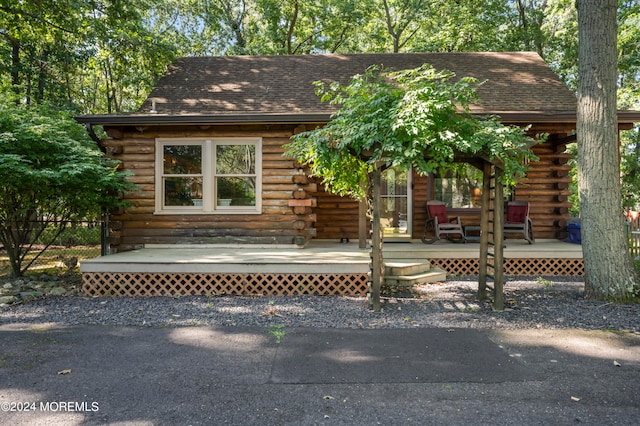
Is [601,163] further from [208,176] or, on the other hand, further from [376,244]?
[208,176]

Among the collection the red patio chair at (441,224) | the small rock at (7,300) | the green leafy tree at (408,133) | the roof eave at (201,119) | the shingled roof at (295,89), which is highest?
the shingled roof at (295,89)

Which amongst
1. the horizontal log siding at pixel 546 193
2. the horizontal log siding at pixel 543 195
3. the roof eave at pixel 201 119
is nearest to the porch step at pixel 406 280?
the horizontal log siding at pixel 543 195

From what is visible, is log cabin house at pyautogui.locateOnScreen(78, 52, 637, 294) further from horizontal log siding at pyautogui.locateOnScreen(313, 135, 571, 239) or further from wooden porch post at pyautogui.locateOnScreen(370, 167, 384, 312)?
wooden porch post at pyautogui.locateOnScreen(370, 167, 384, 312)

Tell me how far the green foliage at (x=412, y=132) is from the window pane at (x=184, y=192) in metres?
3.78

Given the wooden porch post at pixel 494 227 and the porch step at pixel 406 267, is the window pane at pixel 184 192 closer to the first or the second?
the porch step at pixel 406 267

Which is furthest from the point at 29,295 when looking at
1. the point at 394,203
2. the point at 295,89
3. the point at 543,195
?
the point at 543,195

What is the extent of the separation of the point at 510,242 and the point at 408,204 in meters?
2.37

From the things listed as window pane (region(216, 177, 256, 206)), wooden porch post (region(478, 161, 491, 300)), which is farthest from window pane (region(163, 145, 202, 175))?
wooden porch post (region(478, 161, 491, 300))

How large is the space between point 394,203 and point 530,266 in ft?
13.2

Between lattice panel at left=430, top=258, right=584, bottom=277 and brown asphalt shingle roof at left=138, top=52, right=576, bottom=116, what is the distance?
295 centimetres

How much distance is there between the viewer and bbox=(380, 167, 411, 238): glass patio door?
10.1 m

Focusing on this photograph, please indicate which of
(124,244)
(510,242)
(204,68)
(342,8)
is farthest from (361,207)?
(342,8)

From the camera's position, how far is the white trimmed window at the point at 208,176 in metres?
8.09

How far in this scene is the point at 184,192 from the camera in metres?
8.17
